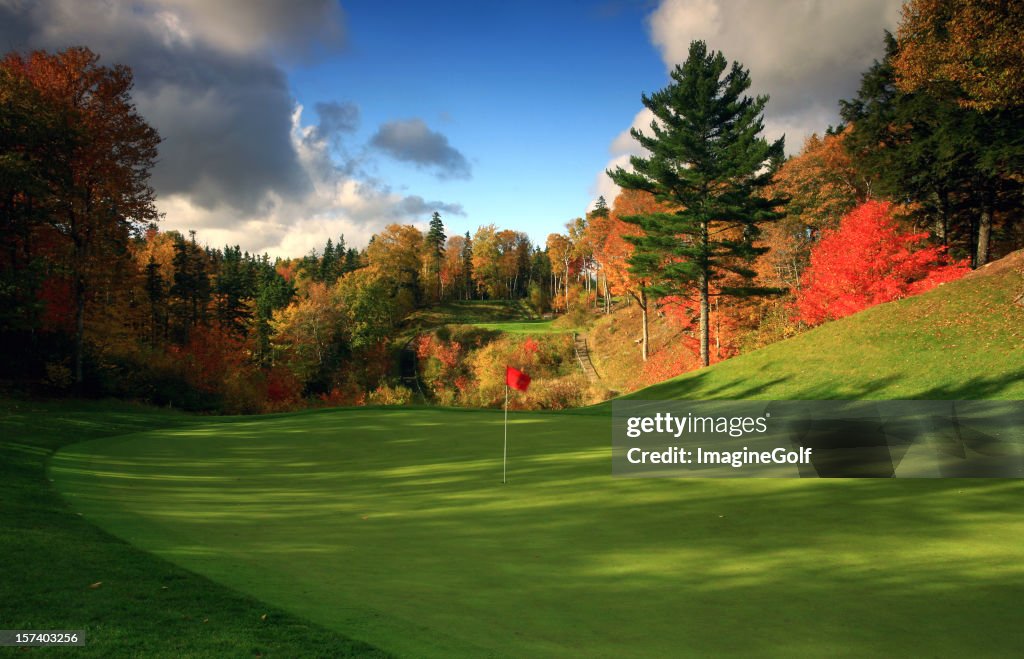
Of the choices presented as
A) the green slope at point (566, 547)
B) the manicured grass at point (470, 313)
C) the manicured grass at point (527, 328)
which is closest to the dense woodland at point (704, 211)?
the manicured grass at point (527, 328)

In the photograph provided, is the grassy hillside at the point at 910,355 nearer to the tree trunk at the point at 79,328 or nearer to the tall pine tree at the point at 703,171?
the tall pine tree at the point at 703,171

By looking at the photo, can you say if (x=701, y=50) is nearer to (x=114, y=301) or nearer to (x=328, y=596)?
(x=328, y=596)

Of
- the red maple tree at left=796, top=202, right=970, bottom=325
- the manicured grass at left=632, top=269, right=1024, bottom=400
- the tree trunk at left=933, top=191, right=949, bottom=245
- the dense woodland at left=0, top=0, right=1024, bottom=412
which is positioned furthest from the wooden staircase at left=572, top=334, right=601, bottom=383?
the tree trunk at left=933, top=191, right=949, bottom=245

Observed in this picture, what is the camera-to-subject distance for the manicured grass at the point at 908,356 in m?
17.4

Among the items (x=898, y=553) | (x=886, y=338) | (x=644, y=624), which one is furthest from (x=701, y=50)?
(x=644, y=624)

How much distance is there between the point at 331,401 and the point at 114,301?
2318 centimetres

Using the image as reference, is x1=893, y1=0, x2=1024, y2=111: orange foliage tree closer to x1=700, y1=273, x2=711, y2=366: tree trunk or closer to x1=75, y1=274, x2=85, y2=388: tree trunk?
x1=700, y1=273, x2=711, y2=366: tree trunk

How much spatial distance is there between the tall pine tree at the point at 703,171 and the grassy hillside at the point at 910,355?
28.1 ft

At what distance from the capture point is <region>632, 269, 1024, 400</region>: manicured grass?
57.1 feet
